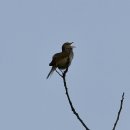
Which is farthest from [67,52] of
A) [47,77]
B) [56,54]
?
[47,77]

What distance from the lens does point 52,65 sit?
31.4 ft

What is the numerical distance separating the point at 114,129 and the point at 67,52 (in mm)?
5250

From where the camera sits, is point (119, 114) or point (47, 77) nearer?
point (119, 114)

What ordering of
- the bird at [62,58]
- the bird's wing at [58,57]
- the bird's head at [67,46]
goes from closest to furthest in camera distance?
1. the bird at [62,58]
2. the bird's wing at [58,57]
3. the bird's head at [67,46]

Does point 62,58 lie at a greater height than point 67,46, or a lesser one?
lesser

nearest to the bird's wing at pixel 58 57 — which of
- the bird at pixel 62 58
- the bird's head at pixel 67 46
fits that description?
the bird at pixel 62 58

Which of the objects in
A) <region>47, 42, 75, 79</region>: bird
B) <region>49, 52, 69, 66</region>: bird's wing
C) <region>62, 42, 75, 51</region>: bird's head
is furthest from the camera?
<region>62, 42, 75, 51</region>: bird's head

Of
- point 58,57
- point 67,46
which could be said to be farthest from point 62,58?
point 67,46

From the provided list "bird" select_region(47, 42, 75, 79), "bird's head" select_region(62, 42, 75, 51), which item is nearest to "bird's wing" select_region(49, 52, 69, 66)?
"bird" select_region(47, 42, 75, 79)

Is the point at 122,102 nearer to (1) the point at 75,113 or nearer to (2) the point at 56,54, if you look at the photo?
(1) the point at 75,113

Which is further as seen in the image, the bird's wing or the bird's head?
the bird's head

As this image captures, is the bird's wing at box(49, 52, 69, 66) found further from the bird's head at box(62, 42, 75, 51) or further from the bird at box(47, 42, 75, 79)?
the bird's head at box(62, 42, 75, 51)

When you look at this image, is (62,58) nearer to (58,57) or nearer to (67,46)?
(58,57)

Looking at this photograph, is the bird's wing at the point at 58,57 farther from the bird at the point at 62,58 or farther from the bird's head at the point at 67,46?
the bird's head at the point at 67,46
